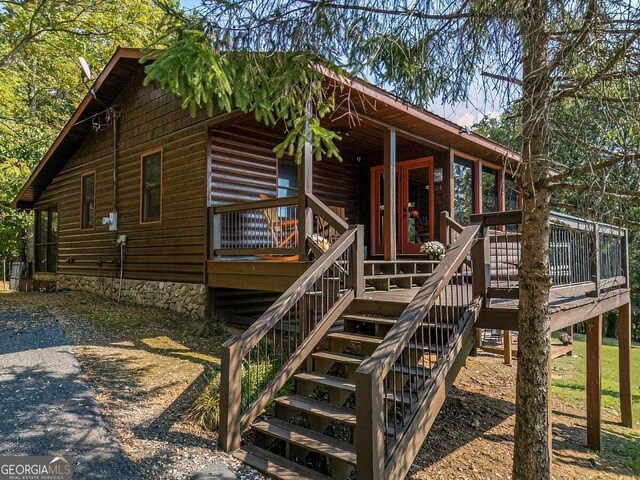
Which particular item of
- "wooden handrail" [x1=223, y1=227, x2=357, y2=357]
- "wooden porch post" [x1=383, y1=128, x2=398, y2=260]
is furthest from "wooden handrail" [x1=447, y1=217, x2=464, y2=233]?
"wooden handrail" [x1=223, y1=227, x2=357, y2=357]

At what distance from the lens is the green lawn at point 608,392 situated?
18.4 ft

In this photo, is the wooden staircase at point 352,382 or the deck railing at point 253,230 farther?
the deck railing at point 253,230

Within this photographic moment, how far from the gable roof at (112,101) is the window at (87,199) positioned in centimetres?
109

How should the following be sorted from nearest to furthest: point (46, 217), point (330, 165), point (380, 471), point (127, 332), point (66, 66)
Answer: point (380, 471) → point (127, 332) → point (330, 165) → point (46, 217) → point (66, 66)

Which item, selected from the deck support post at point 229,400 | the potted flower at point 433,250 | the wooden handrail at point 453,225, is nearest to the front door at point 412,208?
the wooden handrail at point 453,225

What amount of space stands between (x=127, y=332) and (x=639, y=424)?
A: 804 cm

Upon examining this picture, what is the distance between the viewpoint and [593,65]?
10.5 feet

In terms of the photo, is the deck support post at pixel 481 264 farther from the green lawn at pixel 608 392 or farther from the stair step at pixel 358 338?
the green lawn at pixel 608 392

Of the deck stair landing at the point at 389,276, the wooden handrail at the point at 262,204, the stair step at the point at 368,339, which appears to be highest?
the wooden handrail at the point at 262,204

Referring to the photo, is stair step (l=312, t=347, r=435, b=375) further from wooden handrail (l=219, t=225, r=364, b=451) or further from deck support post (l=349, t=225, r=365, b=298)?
deck support post (l=349, t=225, r=365, b=298)

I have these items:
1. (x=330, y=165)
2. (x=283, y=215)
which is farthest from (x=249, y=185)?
(x=330, y=165)

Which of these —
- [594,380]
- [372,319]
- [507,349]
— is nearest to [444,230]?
[507,349]

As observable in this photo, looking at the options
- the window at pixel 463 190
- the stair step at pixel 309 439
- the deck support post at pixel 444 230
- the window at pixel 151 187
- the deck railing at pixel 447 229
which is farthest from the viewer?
the window at pixel 463 190

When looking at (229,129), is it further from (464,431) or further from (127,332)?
(464,431)
